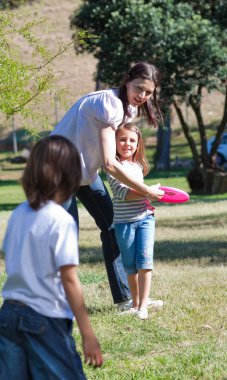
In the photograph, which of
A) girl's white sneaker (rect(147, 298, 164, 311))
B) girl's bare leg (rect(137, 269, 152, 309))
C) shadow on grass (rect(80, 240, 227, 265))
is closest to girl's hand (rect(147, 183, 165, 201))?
girl's bare leg (rect(137, 269, 152, 309))

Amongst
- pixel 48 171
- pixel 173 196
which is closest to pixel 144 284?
pixel 173 196

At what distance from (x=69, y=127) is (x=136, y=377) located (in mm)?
1987

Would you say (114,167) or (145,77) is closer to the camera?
(114,167)

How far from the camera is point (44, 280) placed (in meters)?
3.64

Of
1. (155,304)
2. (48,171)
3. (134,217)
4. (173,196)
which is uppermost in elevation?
(48,171)

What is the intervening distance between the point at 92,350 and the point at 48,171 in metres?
0.74

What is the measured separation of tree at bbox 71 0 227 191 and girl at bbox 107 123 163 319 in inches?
619

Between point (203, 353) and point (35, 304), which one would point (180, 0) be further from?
point (35, 304)

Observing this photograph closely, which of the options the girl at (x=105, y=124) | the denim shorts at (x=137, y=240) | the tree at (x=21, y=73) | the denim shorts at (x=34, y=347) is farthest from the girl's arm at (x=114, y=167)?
the tree at (x=21, y=73)

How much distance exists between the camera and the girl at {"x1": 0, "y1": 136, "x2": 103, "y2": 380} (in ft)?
11.8

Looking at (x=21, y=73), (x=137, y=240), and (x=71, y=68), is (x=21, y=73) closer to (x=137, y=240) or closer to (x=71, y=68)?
(x=137, y=240)

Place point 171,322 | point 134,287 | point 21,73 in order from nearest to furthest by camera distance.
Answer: point 171,322 < point 134,287 < point 21,73

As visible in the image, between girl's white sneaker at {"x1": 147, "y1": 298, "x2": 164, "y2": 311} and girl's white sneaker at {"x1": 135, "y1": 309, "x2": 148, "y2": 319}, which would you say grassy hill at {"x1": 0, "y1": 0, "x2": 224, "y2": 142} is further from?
girl's white sneaker at {"x1": 135, "y1": 309, "x2": 148, "y2": 319}

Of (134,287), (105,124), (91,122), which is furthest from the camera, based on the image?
(134,287)
